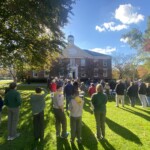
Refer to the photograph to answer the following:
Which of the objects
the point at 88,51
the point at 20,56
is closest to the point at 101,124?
the point at 20,56

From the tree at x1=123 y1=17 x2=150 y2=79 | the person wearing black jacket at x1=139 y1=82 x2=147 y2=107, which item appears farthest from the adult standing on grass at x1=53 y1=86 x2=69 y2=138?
the tree at x1=123 y1=17 x2=150 y2=79

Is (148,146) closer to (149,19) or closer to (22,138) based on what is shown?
(22,138)

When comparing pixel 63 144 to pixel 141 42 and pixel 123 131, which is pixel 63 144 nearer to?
pixel 123 131

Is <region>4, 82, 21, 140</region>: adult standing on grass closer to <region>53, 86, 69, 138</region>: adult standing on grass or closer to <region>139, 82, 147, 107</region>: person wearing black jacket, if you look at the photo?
<region>53, 86, 69, 138</region>: adult standing on grass

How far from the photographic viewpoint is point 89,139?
1064 cm

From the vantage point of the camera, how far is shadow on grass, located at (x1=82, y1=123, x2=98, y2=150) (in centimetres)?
977

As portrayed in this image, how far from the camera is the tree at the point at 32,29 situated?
2036 cm

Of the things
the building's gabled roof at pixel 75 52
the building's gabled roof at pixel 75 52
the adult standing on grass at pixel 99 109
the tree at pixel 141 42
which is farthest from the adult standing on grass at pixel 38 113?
the building's gabled roof at pixel 75 52

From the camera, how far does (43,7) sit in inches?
784

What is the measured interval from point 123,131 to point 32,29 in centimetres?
1520

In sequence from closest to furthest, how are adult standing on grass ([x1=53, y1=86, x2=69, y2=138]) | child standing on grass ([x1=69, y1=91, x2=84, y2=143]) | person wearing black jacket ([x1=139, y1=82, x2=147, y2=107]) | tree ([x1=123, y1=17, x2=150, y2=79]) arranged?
child standing on grass ([x1=69, y1=91, x2=84, y2=143])
adult standing on grass ([x1=53, y1=86, x2=69, y2=138])
person wearing black jacket ([x1=139, y1=82, x2=147, y2=107])
tree ([x1=123, y1=17, x2=150, y2=79])

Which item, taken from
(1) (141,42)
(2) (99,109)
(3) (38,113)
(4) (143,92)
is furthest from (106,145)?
(1) (141,42)

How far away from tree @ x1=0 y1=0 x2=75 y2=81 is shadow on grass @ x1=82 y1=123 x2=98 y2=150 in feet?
34.7

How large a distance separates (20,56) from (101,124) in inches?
813
